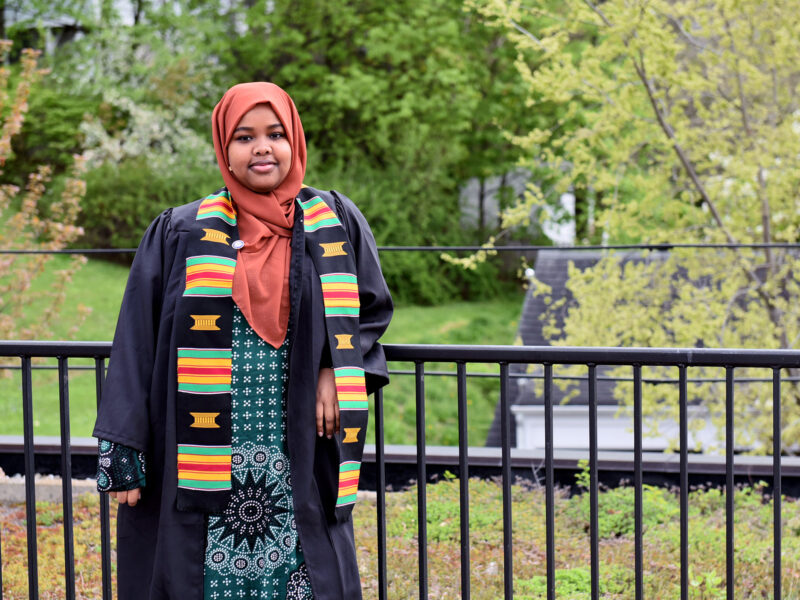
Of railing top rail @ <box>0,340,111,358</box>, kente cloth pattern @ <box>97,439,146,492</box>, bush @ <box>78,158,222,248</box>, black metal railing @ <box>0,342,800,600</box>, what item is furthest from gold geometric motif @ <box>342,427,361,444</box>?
bush @ <box>78,158,222,248</box>

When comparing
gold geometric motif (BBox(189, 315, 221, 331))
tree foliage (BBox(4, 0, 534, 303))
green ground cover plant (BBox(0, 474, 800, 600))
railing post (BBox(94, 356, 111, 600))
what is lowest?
green ground cover plant (BBox(0, 474, 800, 600))

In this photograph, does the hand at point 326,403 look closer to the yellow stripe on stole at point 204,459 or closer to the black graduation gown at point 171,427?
the black graduation gown at point 171,427

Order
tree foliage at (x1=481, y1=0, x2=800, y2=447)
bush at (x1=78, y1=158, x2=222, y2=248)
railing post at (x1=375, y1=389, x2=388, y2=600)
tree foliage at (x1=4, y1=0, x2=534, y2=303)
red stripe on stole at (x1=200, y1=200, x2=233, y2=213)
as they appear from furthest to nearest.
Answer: tree foliage at (x1=4, y1=0, x2=534, y2=303)
bush at (x1=78, y1=158, x2=222, y2=248)
tree foliage at (x1=481, y1=0, x2=800, y2=447)
railing post at (x1=375, y1=389, x2=388, y2=600)
red stripe on stole at (x1=200, y1=200, x2=233, y2=213)

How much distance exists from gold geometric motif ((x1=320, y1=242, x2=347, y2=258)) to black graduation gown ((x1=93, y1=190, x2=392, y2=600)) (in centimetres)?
5

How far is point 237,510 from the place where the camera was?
7.57 ft

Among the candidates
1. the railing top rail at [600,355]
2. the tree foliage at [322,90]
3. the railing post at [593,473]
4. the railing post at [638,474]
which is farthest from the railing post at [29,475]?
the tree foliage at [322,90]

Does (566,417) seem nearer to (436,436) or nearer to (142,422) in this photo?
(436,436)

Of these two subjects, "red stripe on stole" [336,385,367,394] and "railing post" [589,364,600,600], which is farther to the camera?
"railing post" [589,364,600,600]

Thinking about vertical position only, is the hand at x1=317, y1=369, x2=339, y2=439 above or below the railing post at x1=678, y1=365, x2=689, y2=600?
above

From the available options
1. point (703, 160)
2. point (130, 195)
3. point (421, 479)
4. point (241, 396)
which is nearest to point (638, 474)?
point (421, 479)

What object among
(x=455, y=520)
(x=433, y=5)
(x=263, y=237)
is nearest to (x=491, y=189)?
(x=433, y=5)

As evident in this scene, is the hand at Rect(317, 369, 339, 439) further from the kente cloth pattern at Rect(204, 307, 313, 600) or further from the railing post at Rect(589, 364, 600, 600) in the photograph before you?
the railing post at Rect(589, 364, 600, 600)


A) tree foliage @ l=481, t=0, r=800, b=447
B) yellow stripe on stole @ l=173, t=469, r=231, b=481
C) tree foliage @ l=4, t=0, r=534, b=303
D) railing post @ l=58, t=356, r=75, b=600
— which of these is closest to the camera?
yellow stripe on stole @ l=173, t=469, r=231, b=481

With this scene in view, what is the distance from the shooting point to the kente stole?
2.27m
